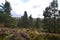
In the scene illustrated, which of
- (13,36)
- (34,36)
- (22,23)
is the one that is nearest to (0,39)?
(13,36)

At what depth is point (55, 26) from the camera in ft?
145

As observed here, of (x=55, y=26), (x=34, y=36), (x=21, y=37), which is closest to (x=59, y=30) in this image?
(x=55, y=26)

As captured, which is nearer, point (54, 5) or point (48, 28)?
point (48, 28)

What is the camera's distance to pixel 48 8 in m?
50.5

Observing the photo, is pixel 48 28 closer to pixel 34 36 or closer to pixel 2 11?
pixel 34 36

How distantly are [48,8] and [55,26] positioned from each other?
7.56 m

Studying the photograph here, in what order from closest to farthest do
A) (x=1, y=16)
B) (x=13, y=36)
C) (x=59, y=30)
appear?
(x=13, y=36) → (x=59, y=30) → (x=1, y=16)

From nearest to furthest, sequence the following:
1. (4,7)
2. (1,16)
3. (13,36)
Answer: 1. (13,36)
2. (1,16)
3. (4,7)

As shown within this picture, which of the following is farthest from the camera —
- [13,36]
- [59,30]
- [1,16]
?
[1,16]

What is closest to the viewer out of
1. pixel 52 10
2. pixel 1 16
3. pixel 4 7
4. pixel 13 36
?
pixel 13 36

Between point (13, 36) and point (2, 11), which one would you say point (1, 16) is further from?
point (13, 36)

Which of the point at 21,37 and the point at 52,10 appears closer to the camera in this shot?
the point at 21,37

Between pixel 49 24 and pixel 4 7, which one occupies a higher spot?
pixel 4 7

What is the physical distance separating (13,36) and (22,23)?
1519 inches
